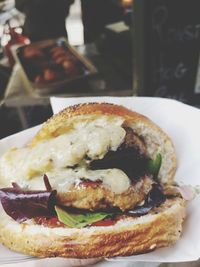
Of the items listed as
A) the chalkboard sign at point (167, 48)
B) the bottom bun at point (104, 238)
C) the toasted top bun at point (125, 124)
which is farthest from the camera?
the chalkboard sign at point (167, 48)

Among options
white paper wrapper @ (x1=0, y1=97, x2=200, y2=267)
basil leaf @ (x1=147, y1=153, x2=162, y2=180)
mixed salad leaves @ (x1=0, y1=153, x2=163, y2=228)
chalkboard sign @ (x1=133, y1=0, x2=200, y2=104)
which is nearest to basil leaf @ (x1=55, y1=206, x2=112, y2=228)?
mixed salad leaves @ (x1=0, y1=153, x2=163, y2=228)

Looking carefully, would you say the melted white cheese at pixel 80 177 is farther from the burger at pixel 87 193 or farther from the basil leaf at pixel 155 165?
the basil leaf at pixel 155 165

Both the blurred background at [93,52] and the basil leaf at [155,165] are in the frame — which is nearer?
the basil leaf at [155,165]

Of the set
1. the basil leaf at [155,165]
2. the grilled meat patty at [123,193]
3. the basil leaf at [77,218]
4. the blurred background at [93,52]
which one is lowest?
the blurred background at [93,52]

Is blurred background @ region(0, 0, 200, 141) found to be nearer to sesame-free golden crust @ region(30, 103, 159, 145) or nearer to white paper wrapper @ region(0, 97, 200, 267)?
white paper wrapper @ region(0, 97, 200, 267)

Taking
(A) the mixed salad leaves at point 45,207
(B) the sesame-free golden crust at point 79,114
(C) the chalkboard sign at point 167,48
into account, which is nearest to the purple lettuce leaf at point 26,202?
(A) the mixed salad leaves at point 45,207

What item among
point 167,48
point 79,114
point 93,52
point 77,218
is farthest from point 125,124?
point 93,52

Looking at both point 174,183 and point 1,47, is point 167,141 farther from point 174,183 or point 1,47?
point 1,47
